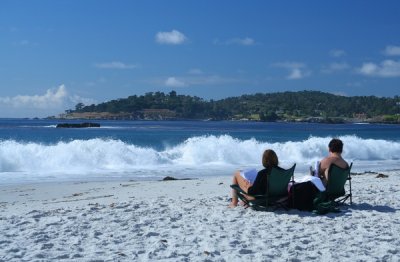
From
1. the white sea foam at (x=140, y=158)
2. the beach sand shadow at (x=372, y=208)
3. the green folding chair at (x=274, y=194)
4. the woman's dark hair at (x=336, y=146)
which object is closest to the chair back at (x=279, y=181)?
the green folding chair at (x=274, y=194)

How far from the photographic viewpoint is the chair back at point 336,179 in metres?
9.45

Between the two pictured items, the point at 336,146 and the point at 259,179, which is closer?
the point at 259,179

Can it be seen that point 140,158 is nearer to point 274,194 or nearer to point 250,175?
point 250,175

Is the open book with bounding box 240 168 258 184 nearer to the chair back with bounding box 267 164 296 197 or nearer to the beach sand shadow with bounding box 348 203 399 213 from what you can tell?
the chair back with bounding box 267 164 296 197

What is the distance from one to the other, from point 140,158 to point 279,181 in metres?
17.2

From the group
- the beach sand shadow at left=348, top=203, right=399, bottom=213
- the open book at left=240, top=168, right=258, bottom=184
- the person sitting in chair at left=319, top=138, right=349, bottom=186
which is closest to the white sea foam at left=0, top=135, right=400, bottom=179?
the open book at left=240, top=168, right=258, bottom=184

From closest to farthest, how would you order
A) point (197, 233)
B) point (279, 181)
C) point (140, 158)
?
point (197, 233) → point (279, 181) → point (140, 158)

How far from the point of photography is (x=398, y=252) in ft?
21.7

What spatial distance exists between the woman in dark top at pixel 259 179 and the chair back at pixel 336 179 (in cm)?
101

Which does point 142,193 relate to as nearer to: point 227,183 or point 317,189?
point 227,183

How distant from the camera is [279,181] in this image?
9.38 metres

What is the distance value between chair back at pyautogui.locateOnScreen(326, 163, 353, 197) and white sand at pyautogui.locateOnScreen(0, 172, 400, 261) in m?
0.32

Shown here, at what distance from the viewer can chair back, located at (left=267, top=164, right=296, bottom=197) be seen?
9.23 meters

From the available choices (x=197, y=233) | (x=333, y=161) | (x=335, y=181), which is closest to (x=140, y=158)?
(x=333, y=161)
